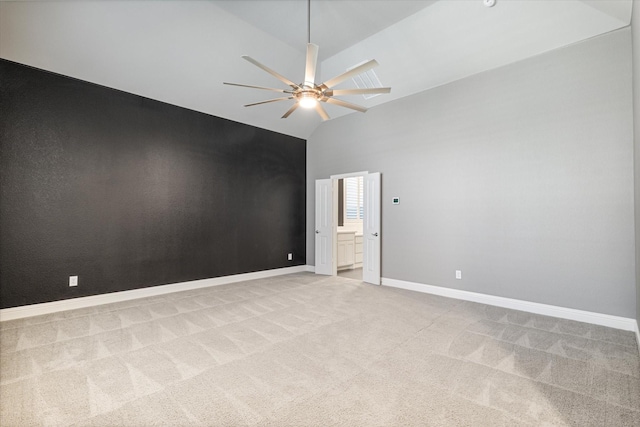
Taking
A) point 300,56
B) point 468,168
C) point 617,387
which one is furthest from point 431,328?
point 300,56

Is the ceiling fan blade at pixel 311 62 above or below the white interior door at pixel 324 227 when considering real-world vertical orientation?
above

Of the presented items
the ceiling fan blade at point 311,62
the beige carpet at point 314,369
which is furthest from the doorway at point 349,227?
the ceiling fan blade at point 311,62

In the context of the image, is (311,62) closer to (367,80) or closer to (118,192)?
(367,80)

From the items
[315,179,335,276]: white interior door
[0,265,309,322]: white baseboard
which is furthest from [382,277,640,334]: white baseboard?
[0,265,309,322]: white baseboard

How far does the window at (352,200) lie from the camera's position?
27.4 ft

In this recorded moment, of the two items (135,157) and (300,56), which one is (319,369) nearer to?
(135,157)

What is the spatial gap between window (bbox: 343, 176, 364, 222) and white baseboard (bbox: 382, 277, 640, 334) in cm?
336

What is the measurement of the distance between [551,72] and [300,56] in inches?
149

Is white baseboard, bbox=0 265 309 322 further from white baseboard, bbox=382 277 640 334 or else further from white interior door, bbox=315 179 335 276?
white baseboard, bbox=382 277 640 334

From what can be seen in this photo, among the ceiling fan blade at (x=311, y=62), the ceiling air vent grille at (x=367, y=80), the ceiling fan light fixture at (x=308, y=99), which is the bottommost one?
the ceiling fan light fixture at (x=308, y=99)

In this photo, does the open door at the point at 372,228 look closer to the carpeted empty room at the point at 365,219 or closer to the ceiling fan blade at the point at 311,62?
the carpeted empty room at the point at 365,219

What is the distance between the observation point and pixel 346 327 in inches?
135

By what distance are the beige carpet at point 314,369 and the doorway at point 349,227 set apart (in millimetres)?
1911

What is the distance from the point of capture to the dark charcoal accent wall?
375 cm
